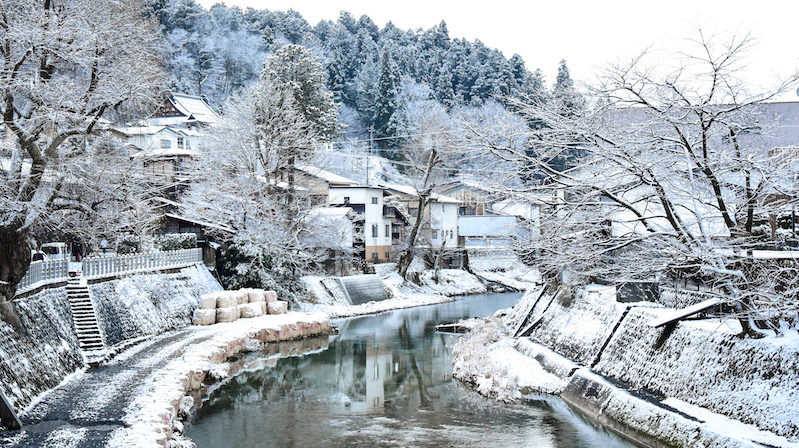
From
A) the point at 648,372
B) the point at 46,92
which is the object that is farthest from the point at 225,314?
the point at 648,372

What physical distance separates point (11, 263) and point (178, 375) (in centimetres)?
463

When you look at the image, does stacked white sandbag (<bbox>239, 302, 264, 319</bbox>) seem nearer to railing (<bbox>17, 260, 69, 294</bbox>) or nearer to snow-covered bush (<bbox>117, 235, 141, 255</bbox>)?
snow-covered bush (<bbox>117, 235, 141, 255</bbox>)

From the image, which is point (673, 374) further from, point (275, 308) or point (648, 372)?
point (275, 308)

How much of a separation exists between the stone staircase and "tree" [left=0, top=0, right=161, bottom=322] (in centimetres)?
356

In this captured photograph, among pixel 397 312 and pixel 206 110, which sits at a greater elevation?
pixel 206 110

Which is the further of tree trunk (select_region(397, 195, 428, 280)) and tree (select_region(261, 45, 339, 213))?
tree trunk (select_region(397, 195, 428, 280))

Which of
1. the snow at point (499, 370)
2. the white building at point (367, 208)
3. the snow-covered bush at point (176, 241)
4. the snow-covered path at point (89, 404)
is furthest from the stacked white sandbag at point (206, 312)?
the white building at point (367, 208)

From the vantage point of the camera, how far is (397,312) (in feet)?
127

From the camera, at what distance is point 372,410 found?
17578mm

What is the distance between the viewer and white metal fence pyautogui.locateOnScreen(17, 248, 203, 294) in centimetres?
1922

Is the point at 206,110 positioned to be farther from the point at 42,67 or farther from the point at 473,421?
the point at 473,421

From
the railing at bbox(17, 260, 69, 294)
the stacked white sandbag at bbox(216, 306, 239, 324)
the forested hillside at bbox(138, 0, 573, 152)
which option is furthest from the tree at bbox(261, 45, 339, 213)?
the forested hillside at bbox(138, 0, 573, 152)

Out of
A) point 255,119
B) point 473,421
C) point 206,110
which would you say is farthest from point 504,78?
point 473,421

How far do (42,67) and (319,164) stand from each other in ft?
81.7
